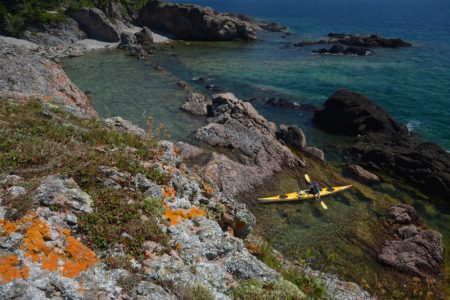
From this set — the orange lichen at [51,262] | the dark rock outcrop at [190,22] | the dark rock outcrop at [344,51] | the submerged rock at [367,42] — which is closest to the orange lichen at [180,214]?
the orange lichen at [51,262]

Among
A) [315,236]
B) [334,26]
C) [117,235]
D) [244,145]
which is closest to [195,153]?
[244,145]

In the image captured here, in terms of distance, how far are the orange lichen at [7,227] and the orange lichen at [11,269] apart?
2.04 ft

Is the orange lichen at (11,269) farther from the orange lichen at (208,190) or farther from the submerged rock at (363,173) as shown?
the submerged rock at (363,173)

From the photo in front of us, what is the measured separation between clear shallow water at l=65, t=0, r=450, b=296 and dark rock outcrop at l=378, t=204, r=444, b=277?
633 millimetres

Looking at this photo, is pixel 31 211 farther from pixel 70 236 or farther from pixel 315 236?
pixel 315 236

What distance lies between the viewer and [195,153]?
84.1 feet

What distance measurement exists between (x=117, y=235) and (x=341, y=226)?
54.3ft

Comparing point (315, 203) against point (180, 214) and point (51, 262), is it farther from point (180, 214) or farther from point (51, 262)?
point (51, 262)

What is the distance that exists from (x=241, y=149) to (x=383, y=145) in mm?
13605

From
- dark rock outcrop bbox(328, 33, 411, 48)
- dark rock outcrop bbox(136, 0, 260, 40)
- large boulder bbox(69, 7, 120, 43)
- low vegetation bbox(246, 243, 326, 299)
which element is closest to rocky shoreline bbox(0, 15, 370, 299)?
low vegetation bbox(246, 243, 326, 299)

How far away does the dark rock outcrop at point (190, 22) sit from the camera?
83.4 metres

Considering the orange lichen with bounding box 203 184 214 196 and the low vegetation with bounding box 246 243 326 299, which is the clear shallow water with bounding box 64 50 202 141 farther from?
the low vegetation with bounding box 246 243 326 299

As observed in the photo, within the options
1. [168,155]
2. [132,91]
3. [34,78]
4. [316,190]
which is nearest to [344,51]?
[132,91]

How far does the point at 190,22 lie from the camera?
3305 inches
